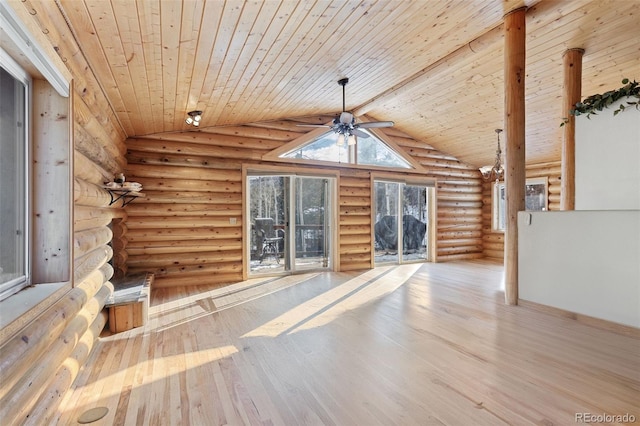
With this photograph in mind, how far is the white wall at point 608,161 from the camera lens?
3422 millimetres

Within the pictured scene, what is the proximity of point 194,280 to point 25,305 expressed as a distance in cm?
430

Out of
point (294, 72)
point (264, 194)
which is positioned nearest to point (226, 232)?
point (264, 194)

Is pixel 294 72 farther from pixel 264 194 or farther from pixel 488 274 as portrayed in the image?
pixel 488 274

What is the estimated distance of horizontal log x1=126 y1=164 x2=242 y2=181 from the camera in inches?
221

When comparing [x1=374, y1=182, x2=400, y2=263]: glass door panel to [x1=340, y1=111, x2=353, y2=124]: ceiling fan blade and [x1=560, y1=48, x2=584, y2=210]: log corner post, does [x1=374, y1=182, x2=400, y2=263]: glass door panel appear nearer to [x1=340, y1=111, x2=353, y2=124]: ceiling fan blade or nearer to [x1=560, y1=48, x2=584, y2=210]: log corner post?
[x1=340, y1=111, x2=353, y2=124]: ceiling fan blade

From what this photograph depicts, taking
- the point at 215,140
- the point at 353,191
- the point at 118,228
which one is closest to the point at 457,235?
the point at 353,191

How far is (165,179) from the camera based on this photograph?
5.81 metres

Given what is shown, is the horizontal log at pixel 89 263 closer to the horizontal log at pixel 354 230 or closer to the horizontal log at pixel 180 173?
the horizontal log at pixel 180 173

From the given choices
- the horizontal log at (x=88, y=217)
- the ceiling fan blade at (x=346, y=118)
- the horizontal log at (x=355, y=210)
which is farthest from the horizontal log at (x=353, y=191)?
the horizontal log at (x=88, y=217)

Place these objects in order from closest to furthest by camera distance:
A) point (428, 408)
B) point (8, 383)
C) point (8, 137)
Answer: point (8, 383) < point (8, 137) < point (428, 408)

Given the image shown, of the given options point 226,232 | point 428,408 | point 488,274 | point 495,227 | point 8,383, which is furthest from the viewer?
point 495,227

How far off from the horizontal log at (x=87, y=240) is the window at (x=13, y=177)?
419 mm

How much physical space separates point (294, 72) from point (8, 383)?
395cm

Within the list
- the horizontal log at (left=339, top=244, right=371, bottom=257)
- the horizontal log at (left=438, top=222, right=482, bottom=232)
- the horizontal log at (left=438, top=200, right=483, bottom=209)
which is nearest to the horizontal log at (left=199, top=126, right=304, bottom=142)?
the horizontal log at (left=339, top=244, right=371, bottom=257)
